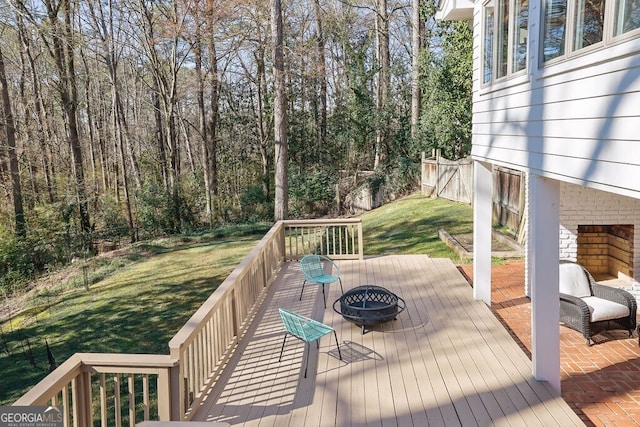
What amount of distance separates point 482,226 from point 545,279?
1993 millimetres

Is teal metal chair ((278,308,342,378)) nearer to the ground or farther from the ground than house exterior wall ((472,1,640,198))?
nearer to the ground

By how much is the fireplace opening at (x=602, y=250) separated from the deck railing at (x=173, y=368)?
453 cm

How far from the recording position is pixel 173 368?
302 cm

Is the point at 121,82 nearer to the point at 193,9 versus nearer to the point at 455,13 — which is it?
the point at 193,9

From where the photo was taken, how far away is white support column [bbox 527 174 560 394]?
12.2 ft

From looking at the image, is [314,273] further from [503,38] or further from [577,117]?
[577,117]

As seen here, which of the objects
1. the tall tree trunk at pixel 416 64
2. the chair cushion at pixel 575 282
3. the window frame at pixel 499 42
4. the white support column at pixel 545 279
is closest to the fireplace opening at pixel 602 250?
the chair cushion at pixel 575 282

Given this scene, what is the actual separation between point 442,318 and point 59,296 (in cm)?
830

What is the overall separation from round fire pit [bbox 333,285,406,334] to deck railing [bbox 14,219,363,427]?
114 cm

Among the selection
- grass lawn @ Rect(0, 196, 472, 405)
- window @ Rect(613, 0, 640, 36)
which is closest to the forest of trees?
grass lawn @ Rect(0, 196, 472, 405)

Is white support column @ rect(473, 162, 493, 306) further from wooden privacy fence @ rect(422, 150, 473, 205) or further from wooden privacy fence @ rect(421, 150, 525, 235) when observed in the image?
wooden privacy fence @ rect(422, 150, 473, 205)

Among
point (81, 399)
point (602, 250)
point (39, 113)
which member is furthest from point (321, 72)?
point (81, 399)

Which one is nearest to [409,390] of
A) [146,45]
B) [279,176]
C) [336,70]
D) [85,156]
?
[279,176]

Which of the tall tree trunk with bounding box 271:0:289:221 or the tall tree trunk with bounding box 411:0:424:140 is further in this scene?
the tall tree trunk with bounding box 411:0:424:140
